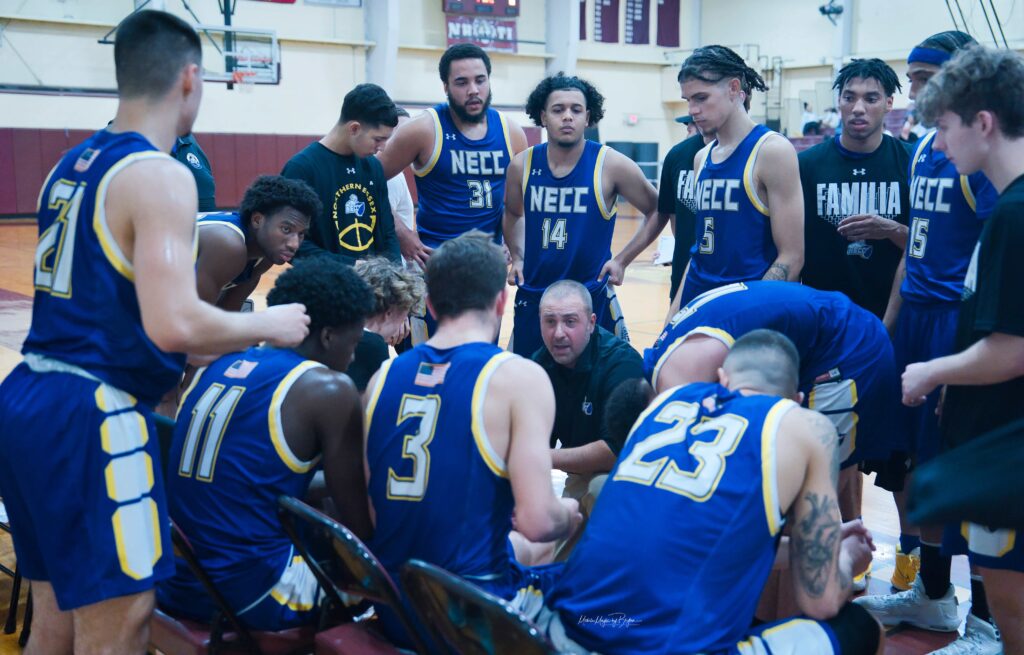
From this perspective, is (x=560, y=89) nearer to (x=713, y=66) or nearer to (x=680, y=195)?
(x=680, y=195)

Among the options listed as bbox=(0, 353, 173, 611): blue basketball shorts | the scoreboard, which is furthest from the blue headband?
the scoreboard

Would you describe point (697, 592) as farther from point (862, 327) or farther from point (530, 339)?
point (530, 339)

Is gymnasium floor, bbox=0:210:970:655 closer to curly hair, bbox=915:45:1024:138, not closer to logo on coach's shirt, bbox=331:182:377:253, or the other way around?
curly hair, bbox=915:45:1024:138

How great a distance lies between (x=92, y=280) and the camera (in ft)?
8.39

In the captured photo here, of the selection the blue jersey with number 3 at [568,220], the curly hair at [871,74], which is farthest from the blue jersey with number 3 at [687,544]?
the blue jersey with number 3 at [568,220]

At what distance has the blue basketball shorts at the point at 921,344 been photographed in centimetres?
392

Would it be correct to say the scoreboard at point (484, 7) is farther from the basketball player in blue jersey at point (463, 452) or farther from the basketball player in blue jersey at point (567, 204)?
the basketball player in blue jersey at point (463, 452)

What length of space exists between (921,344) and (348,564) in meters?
2.74

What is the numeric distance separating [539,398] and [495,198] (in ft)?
11.6

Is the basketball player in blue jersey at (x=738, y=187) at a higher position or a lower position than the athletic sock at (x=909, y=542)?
higher

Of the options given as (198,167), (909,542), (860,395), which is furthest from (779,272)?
(198,167)

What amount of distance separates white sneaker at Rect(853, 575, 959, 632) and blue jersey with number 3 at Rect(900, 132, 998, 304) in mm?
1193

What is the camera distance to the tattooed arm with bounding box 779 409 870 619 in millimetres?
2502

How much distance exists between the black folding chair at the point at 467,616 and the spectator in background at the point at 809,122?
21.1 m
